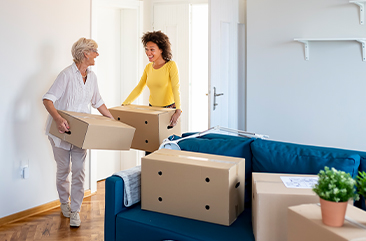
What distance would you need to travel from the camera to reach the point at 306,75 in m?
3.81

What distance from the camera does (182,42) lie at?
471 centimetres

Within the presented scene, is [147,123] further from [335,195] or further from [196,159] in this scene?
[335,195]

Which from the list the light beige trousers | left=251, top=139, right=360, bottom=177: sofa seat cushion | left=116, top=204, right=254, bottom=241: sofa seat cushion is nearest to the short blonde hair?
the light beige trousers

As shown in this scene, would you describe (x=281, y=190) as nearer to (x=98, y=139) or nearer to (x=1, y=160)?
(x=98, y=139)

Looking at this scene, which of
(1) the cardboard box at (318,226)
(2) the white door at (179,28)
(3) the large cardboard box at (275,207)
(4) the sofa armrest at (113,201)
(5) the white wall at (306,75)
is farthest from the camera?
(2) the white door at (179,28)

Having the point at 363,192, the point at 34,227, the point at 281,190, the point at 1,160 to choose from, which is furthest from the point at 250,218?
the point at 1,160

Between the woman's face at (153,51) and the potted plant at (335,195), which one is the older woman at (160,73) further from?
the potted plant at (335,195)

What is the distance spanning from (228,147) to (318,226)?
1029 millimetres

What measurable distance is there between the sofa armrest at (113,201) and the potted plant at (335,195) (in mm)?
1145

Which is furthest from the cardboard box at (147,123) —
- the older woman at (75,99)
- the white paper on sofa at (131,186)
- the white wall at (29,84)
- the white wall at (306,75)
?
the white wall at (306,75)

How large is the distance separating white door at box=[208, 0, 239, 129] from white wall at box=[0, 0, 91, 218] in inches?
52.9

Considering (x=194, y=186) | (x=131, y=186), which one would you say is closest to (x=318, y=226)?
(x=194, y=186)

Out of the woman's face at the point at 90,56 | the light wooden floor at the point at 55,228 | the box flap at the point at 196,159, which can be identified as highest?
the woman's face at the point at 90,56

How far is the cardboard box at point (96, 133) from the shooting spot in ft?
8.41
